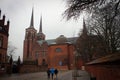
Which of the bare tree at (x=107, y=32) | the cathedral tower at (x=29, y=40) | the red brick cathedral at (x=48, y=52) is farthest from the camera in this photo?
the cathedral tower at (x=29, y=40)

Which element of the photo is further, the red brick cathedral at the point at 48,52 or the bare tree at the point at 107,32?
the red brick cathedral at the point at 48,52

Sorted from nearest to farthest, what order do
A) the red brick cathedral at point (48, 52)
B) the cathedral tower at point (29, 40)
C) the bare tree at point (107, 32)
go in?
the bare tree at point (107, 32)
the red brick cathedral at point (48, 52)
the cathedral tower at point (29, 40)

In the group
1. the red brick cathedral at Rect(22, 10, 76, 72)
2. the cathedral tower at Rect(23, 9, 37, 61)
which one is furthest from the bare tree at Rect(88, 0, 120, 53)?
the cathedral tower at Rect(23, 9, 37, 61)

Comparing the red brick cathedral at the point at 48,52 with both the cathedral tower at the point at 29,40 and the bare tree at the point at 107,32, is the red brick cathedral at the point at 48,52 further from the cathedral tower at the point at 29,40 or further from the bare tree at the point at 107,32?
the bare tree at the point at 107,32

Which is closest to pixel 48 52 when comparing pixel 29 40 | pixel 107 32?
pixel 29 40

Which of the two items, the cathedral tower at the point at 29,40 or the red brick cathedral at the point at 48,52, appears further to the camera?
the cathedral tower at the point at 29,40

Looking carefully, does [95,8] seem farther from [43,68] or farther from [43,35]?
[43,35]

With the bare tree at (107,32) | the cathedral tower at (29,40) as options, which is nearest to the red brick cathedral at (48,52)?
the cathedral tower at (29,40)

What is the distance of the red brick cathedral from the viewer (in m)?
48.0

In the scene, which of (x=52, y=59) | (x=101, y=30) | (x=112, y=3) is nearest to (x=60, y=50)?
(x=52, y=59)

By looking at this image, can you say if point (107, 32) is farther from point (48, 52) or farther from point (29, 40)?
point (29, 40)

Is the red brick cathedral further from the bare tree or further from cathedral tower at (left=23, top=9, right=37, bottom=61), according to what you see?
the bare tree

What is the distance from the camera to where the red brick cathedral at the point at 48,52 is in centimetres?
4805

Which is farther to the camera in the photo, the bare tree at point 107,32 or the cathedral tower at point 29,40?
the cathedral tower at point 29,40
